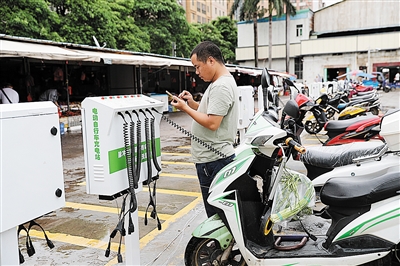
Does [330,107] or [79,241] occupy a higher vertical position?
[330,107]

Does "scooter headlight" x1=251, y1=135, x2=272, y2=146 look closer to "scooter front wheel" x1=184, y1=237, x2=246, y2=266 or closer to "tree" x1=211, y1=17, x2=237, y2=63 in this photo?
"scooter front wheel" x1=184, y1=237, x2=246, y2=266

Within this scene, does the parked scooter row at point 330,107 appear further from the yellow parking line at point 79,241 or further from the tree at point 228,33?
the tree at point 228,33

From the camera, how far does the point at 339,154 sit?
4109 millimetres

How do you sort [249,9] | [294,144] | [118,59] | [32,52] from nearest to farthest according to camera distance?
[294,144] < [32,52] < [118,59] < [249,9]

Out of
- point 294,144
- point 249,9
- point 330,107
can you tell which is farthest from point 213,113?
point 249,9

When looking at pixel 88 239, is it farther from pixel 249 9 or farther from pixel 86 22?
pixel 249 9

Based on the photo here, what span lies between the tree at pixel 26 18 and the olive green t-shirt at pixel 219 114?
13.7 meters

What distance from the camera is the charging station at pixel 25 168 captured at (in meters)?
1.87

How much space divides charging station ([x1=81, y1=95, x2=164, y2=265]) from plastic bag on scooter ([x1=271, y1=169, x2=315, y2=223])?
0.97 m

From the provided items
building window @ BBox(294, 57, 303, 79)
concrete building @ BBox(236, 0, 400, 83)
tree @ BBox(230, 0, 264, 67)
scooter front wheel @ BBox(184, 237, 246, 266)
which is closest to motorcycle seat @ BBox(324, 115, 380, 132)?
scooter front wheel @ BBox(184, 237, 246, 266)

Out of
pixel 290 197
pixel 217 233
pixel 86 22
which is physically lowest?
pixel 217 233

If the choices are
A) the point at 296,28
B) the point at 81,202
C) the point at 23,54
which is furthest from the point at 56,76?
the point at 296,28

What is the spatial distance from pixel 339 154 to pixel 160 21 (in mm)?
23490

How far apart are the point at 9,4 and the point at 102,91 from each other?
5117 mm
